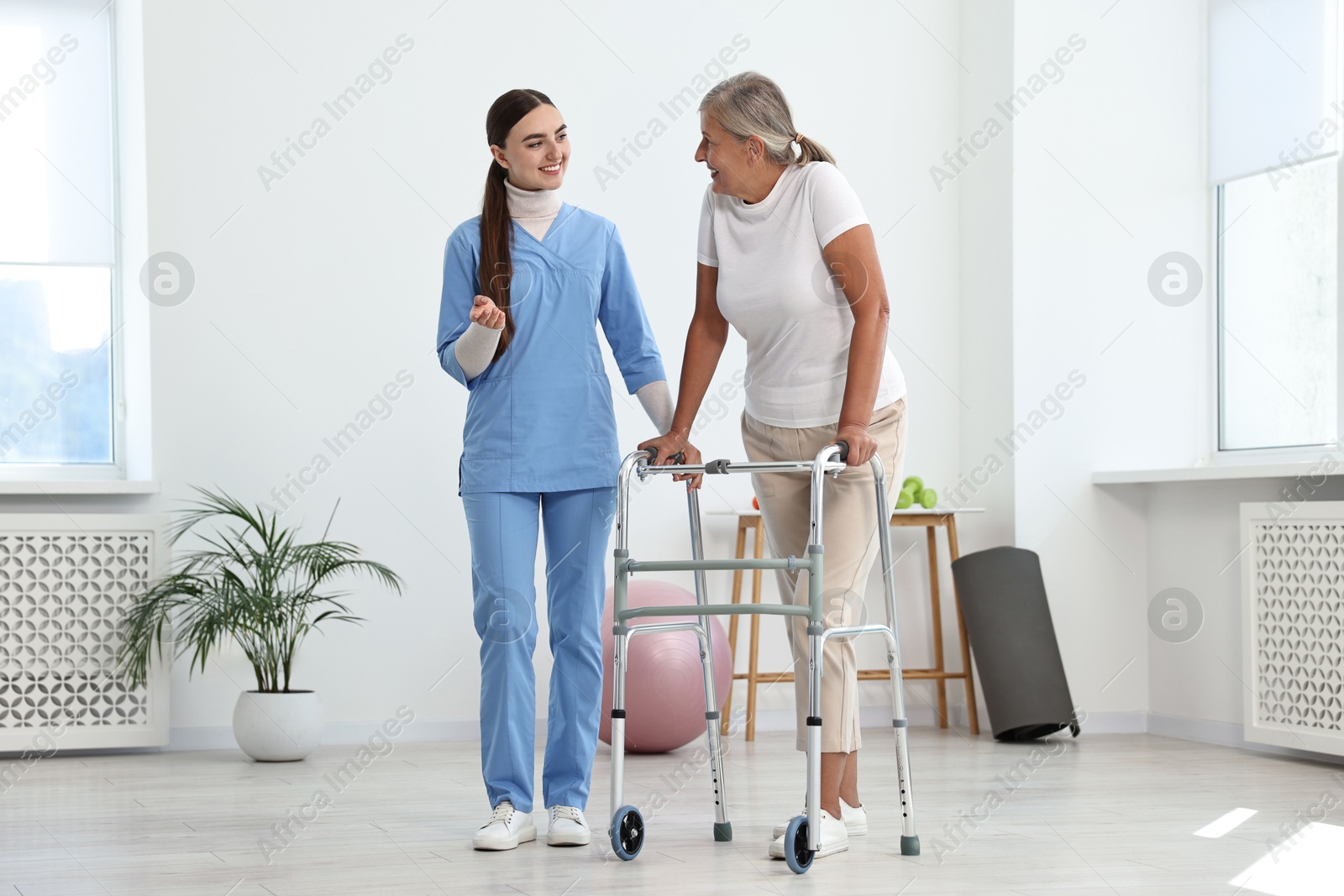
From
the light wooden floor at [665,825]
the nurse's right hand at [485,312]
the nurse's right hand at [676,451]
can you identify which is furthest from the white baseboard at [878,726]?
the nurse's right hand at [485,312]

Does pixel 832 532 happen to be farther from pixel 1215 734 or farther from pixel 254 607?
pixel 1215 734

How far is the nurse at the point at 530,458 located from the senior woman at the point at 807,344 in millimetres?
211

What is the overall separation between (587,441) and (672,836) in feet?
2.73

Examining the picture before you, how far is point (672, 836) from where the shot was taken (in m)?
2.75

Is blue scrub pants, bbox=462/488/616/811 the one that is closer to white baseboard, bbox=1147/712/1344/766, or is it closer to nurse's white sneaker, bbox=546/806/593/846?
nurse's white sneaker, bbox=546/806/593/846

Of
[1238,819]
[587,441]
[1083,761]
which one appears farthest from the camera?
[1083,761]

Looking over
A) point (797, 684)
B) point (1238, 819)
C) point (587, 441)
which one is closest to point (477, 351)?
point (587, 441)

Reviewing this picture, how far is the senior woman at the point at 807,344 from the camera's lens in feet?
8.09

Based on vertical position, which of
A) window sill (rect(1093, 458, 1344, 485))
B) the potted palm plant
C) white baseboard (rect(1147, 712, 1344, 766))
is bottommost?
white baseboard (rect(1147, 712, 1344, 766))

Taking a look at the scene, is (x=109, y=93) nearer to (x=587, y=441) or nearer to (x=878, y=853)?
(x=587, y=441)

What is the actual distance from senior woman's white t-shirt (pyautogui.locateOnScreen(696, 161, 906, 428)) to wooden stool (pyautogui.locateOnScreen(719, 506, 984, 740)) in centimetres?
185

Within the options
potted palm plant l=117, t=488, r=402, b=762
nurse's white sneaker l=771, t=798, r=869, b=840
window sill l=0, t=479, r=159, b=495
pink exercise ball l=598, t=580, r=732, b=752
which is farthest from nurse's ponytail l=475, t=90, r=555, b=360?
window sill l=0, t=479, r=159, b=495

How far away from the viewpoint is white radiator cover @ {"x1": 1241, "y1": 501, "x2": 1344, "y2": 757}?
378 cm

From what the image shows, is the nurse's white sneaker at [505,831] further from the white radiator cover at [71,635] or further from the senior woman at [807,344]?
the white radiator cover at [71,635]
